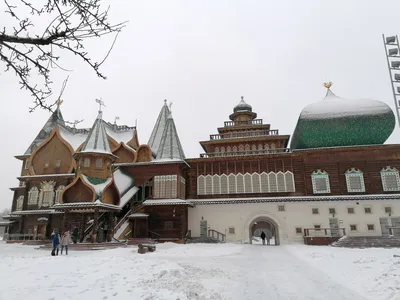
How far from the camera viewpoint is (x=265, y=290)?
782 centimetres

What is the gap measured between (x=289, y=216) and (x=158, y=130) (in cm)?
1620

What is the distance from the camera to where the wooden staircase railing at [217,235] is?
24295 millimetres

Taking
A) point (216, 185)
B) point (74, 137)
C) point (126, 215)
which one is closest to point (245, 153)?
point (216, 185)

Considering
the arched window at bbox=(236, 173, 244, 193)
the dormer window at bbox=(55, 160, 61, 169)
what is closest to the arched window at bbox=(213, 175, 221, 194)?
the arched window at bbox=(236, 173, 244, 193)

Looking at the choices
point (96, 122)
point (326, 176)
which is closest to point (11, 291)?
point (96, 122)

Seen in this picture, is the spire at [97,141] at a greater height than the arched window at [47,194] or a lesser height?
greater

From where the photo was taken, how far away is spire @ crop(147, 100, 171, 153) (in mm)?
31261

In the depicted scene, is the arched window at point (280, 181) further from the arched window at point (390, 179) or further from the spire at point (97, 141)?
the spire at point (97, 141)

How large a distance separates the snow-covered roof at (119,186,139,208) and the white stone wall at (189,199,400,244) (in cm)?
504

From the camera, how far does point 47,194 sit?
92.9 feet

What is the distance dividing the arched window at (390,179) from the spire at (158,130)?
66.1 feet

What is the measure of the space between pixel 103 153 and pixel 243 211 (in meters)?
11.9

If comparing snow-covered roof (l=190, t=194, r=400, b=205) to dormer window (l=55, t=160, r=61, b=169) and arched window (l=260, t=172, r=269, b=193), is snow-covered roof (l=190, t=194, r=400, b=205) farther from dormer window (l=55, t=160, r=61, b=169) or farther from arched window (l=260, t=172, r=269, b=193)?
dormer window (l=55, t=160, r=61, b=169)

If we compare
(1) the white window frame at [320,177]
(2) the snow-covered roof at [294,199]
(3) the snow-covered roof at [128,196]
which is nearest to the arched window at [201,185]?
(2) the snow-covered roof at [294,199]
